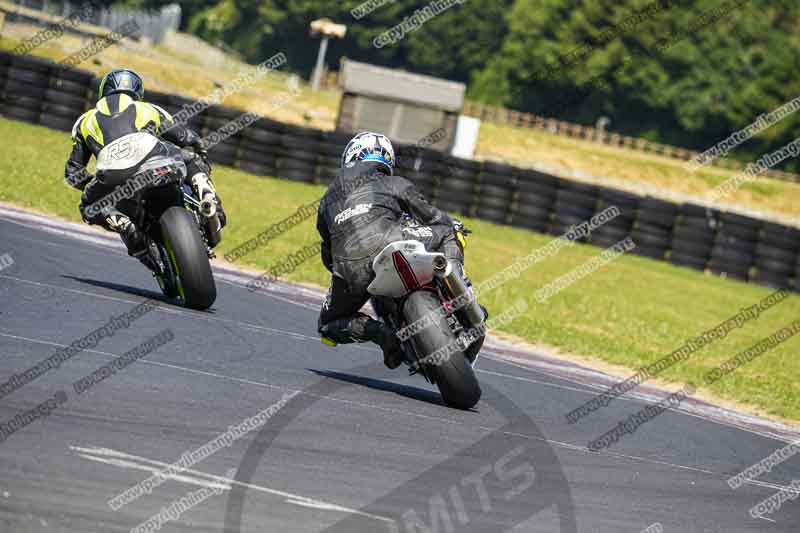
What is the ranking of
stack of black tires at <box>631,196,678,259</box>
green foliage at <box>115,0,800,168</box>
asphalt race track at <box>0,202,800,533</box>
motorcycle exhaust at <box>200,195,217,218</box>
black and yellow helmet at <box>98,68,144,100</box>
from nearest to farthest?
asphalt race track at <box>0,202,800,533</box> < motorcycle exhaust at <box>200,195,217,218</box> < black and yellow helmet at <box>98,68,144,100</box> < stack of black tires at <box>631,196,678,259</box> < green foliage at <box>115,0,800,168</box>

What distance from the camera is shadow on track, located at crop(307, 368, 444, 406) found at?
8930 millimetres

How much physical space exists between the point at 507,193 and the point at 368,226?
21.4 meters

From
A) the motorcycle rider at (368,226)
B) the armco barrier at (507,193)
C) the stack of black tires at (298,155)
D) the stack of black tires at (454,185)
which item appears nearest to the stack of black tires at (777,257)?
the armco barrier at (507,193)

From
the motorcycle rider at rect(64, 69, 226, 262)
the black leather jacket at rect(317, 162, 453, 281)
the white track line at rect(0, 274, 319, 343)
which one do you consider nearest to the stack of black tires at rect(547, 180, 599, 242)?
the white track line at rect(0, 274, 319, 343)

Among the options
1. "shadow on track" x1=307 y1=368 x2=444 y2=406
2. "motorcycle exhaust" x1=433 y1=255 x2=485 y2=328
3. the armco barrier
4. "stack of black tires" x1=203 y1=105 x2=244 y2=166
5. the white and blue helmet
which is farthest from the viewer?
the armco barrier

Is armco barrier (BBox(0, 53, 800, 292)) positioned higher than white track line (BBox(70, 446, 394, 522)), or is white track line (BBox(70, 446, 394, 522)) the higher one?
white track line (BBox(70, 446, 394, 522))

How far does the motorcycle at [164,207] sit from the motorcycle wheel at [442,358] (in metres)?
2.25

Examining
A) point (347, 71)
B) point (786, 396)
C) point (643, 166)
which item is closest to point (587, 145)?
point (643, 166)

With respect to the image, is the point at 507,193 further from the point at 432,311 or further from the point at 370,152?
the point at 432,311

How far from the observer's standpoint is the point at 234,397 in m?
7.40

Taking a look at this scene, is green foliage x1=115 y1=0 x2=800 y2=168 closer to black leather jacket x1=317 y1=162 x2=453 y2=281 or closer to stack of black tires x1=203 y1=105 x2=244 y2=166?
stack of black tires x1=203 y1=105 x2=244 y2=166

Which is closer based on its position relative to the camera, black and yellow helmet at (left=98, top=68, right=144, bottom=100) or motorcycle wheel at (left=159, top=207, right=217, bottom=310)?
motorcycle wheel at (left=159, top=207, right=217, bottom=310)

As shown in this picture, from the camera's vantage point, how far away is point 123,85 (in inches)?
415

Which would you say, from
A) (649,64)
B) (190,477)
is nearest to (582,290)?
(190,477)
